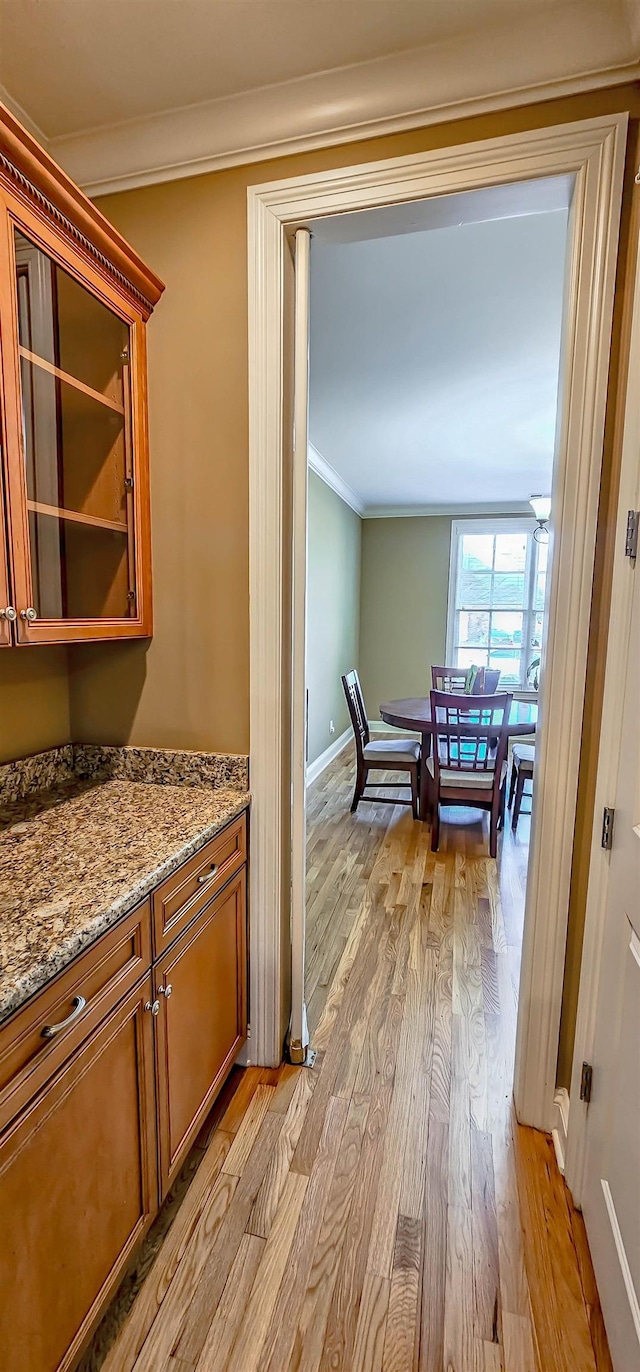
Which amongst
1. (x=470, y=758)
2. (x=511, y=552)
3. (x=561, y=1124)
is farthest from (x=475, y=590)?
(x=561, y=1124)

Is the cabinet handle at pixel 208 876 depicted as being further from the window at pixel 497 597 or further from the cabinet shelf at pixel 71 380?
the window at pixel 497 597

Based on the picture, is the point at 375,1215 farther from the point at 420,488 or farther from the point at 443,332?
the point at 420,488

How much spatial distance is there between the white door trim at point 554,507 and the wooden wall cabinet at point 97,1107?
0.29 metres

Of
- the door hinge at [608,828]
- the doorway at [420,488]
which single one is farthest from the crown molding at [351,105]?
the door hinge at [608,828]

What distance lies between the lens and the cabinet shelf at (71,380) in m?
1.15

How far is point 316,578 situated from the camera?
14.6 ft

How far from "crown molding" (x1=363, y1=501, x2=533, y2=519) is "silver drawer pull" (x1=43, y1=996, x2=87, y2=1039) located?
19.5ft

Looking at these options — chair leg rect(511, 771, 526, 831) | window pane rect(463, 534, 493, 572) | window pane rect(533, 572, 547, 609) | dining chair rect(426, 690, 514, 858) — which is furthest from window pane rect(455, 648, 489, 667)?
dining chair rect(426, 690, 514, 858)

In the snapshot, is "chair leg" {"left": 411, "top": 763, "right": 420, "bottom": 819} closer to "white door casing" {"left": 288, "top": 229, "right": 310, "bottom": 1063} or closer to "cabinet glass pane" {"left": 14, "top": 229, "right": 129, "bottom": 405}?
"white door casing" {"left": 288, "top": 229, "right": 310, "bottom": 1063}

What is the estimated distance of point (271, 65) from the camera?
1.26 m

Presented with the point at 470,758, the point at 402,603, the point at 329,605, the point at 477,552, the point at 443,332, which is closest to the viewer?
the point at 443,332

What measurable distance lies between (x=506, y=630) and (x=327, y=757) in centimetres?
257

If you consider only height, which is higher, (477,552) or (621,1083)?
(477,552)

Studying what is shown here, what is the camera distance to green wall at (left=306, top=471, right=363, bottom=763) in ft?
14.5
